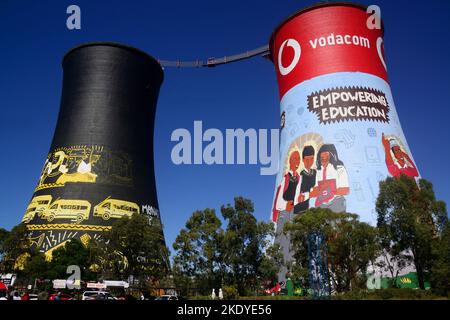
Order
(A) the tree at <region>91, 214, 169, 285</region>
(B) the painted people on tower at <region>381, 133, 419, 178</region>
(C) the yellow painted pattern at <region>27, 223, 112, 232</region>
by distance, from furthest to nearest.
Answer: (C) the yellow painted pattern at <region>27, 223, 112, 232</region>
(A) the tree at <region>91, 214, 169, 285</region>
(B) the painted people on tower at <region>381, 133, 419, 178</region>

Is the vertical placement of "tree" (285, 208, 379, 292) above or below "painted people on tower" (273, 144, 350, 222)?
below

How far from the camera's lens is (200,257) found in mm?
16828

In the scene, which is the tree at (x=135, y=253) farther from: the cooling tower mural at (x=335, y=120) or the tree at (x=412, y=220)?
the tree at (x=412, y=220)

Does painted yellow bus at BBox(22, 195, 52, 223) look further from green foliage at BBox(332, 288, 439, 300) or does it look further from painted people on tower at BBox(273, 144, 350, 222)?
green foliage at BBox(332, 288, 439, 300)

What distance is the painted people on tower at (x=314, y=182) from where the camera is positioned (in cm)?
2111

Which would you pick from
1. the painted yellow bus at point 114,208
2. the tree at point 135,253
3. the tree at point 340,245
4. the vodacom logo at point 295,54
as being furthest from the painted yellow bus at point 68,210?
the vodacom logo at point 295,54

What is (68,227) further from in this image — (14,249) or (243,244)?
(243,244)

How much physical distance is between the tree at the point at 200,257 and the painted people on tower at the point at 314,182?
22.2ft

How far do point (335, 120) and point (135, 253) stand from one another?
43.7 ft

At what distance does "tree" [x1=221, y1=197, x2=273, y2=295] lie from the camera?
16.5 m

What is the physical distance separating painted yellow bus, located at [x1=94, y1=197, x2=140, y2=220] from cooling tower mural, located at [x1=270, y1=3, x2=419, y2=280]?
401 inches

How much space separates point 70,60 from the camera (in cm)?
3009

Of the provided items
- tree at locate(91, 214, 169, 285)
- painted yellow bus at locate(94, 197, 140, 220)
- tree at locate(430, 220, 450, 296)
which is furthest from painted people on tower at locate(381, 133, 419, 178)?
painted yellow bus at locate(94, 197, 140, 220)

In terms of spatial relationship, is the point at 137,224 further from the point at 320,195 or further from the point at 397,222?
the point at 397,222
